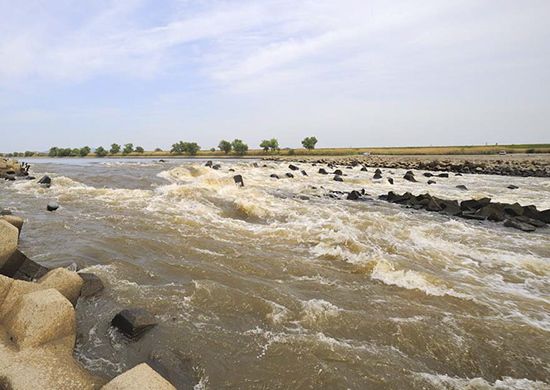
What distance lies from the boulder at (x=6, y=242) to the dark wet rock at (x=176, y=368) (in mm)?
3213

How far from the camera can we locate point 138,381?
245 centimetres

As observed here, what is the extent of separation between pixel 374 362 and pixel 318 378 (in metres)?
0.81

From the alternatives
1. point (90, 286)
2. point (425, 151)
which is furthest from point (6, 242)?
point (425, 151)

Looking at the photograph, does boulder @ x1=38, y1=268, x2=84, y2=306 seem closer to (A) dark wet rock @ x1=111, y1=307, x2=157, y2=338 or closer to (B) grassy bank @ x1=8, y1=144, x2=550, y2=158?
(A) dark wet rock @ x1=111, y1=307, x2=157, y2=338

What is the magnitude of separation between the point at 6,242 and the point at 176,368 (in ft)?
12.1

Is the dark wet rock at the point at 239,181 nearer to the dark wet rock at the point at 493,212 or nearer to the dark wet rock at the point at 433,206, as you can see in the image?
the dark wet rock at the point at 433,206

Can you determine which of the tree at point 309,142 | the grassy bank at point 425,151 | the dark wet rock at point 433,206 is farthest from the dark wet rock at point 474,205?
the tree at point 309,142

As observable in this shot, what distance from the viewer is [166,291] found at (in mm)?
5254

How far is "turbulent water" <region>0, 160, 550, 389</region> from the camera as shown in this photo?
11.9 feet

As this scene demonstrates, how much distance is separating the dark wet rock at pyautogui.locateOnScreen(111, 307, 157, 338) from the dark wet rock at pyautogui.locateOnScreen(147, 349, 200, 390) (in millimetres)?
584

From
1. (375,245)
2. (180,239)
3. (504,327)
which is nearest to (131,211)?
(180,239)

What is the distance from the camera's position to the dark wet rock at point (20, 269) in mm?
4777

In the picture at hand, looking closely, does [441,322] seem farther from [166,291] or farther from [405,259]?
[166,291]

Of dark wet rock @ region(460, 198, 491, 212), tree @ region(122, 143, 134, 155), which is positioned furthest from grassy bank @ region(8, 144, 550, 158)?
dark wet rock @ region(460, 198, 491, 212)
